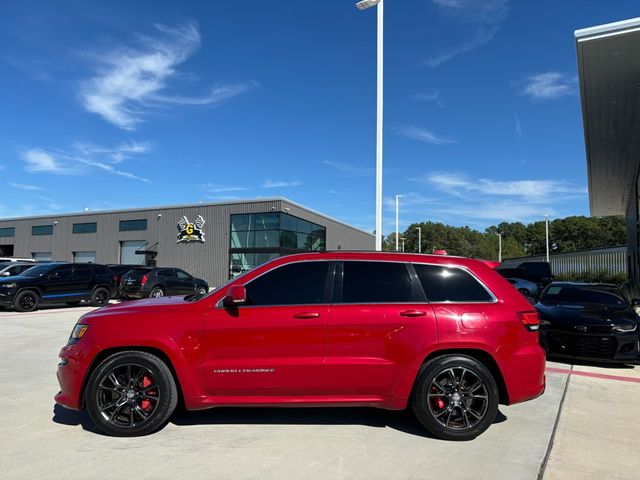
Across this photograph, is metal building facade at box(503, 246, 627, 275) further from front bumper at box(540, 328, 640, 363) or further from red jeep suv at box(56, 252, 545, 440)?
red jeep suv at box(56, 252, 545, 440)

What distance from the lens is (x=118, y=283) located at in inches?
768

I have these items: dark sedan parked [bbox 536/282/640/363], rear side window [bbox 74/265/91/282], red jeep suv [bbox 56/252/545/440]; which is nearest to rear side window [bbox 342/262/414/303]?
red jeep suv [bbox 56/252/545/440]

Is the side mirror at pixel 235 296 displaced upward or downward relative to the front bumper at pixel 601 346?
upward

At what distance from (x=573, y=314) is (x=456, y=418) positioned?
501 centimetres

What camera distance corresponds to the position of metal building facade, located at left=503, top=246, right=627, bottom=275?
40781 millimetres

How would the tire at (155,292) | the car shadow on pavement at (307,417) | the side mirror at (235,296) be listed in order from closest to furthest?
1. the side mirror at (235,296)
2. the car shadow on pavement at (307,417)
3. the tire at (155,292)

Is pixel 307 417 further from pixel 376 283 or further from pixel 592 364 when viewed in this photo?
pixel 592 364

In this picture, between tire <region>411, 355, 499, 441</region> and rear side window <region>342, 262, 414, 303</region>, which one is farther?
rear side window <region>342, 262, 414, 303</region>

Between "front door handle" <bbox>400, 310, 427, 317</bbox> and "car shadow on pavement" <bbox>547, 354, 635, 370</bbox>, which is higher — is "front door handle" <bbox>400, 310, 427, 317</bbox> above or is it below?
above

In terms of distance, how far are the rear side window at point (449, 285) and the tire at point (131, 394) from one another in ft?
8.62

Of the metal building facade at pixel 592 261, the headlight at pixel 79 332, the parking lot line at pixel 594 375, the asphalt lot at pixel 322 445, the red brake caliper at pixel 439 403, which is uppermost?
the metal building facade at pixel 592 261

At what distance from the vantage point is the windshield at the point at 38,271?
651 inches

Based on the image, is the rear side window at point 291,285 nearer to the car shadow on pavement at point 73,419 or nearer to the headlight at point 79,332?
the headlight at point 79,332

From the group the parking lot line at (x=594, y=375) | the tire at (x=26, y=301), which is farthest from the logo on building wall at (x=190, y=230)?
the parking lot line at (x=594, y=375)
